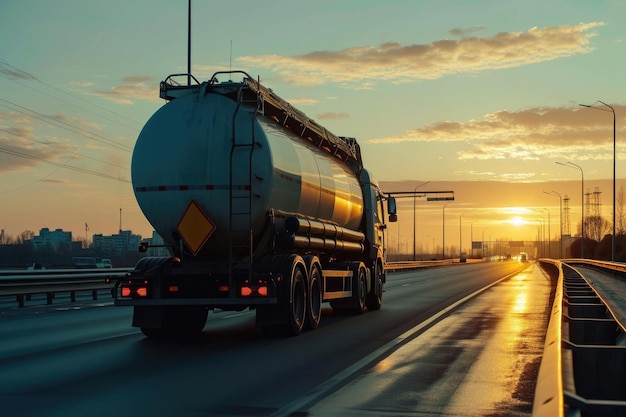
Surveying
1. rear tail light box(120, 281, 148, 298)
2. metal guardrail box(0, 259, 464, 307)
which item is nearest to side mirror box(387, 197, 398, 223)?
metal guardrail box(0, 259, 464, 307)

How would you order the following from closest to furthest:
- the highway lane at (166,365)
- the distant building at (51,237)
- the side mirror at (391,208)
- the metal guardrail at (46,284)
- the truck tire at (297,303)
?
the highway lane at (166,365), the truck tire at (297,303), the metal guardrail at (46,284), the side mirror at (391,208), the distant building at (51,237)

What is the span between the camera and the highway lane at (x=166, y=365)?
8.49 metres

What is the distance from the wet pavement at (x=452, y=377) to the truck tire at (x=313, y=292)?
2.22 metres

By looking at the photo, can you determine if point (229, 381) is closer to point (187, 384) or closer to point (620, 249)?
point (187, 384)

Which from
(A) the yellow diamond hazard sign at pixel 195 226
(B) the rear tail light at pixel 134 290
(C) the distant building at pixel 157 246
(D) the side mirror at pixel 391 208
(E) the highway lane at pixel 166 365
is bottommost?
(E) the highway lane at pixel 166 365

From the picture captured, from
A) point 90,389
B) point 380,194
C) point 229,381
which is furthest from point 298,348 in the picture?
point 380,194

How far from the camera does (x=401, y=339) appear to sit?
1475cm

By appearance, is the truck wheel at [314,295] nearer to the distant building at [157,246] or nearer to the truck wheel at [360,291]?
the distant building at [157,246]

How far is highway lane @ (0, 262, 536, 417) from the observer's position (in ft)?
27.9

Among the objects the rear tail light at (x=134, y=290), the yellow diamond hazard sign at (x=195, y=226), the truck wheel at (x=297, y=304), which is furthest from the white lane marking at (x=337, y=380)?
the rear tail light at (x=134, y=290)

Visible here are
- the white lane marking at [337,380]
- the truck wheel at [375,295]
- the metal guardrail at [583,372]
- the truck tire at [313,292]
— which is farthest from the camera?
the truck wheel at [375,295]

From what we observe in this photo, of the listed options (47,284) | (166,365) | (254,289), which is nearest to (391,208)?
(47,284)

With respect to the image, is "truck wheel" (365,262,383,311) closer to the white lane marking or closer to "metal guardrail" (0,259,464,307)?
the white lane marking

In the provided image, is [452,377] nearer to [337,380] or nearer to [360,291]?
[337,380]
